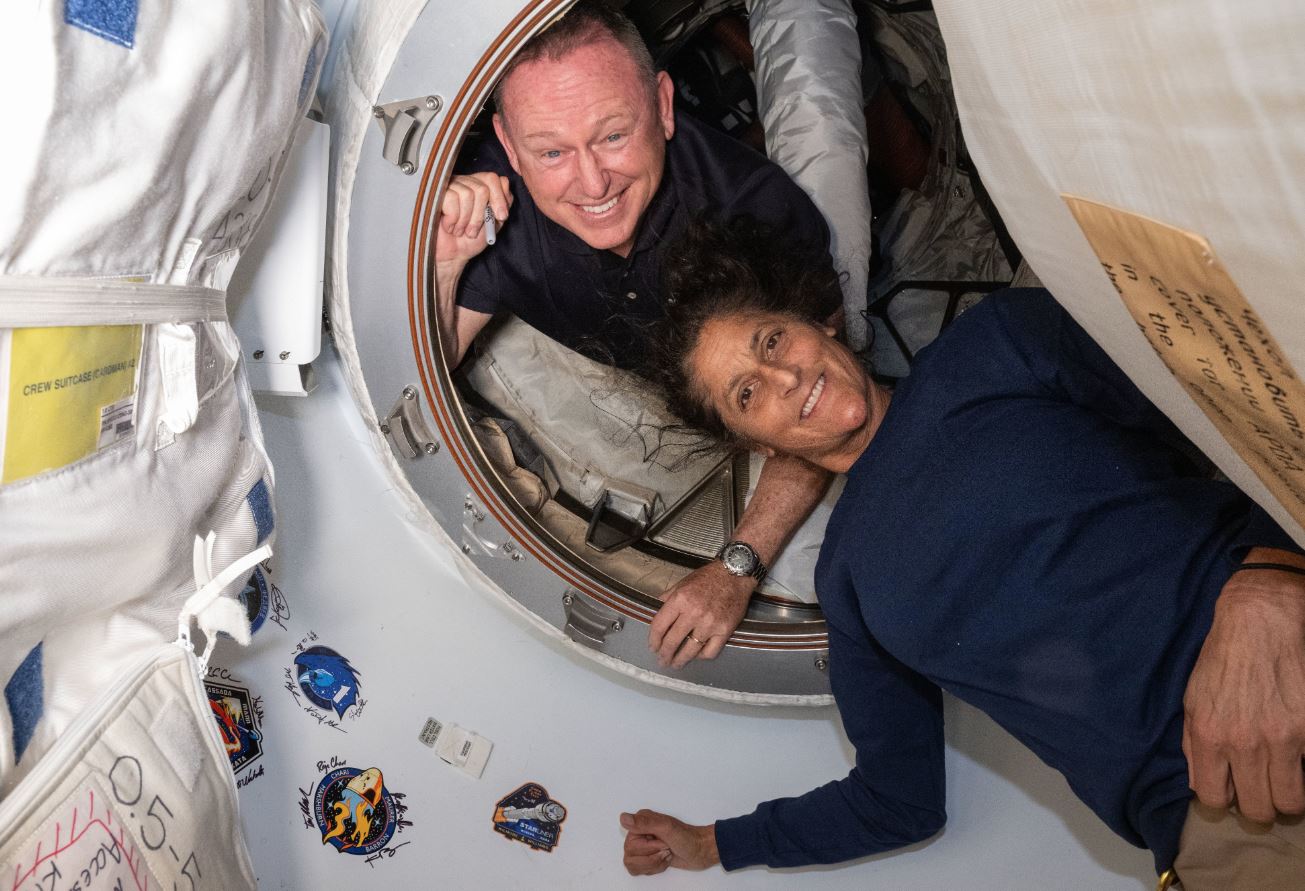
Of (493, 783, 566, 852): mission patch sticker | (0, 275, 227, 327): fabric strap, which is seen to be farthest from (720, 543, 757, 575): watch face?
(0, 275, 227, 327): fabric strap

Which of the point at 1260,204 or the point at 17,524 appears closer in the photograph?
the point at 1260,204

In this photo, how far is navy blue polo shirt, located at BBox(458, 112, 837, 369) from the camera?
1438 mm

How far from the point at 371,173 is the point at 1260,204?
902 millimetres

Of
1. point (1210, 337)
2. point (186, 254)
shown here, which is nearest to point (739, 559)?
point (186, 254)

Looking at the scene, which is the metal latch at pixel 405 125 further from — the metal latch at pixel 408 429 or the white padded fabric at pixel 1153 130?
the white padded fabric at pixel 1153 130

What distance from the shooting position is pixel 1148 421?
1.05m

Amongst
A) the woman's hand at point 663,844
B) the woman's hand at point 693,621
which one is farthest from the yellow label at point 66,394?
the woman's hand at point 663,844

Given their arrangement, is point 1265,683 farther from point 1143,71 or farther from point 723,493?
point 723,493

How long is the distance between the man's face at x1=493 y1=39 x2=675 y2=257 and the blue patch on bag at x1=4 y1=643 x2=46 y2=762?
82 cm

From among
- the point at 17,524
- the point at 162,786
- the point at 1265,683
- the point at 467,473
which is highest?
the point at 1265,683

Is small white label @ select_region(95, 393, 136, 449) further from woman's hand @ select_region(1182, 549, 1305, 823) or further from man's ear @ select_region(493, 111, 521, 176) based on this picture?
woman's hand @ select_region(1182, 549, 1305, 823)

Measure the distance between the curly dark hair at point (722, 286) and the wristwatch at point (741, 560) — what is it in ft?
0.52

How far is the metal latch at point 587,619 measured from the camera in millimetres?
1376

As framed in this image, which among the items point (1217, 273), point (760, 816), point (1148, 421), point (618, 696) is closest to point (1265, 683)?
point (1148, 421)
